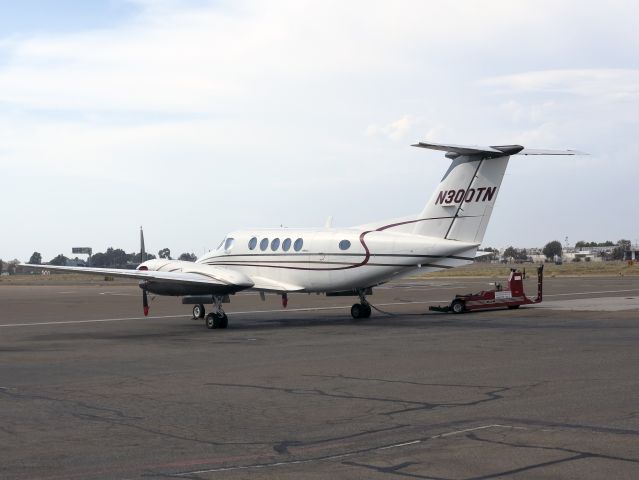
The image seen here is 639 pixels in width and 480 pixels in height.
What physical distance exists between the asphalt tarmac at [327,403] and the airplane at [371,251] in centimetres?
270

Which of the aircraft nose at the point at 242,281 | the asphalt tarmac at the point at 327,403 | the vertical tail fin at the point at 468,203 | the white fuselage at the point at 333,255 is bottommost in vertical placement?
the asphalt tarmac at the point at 327,403

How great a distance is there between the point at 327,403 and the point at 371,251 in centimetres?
1578

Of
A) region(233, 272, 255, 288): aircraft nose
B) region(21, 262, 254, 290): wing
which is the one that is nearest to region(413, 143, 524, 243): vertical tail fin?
region(233, 272, 255, 288): aircraft nose

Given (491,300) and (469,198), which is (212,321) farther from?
(491,300)

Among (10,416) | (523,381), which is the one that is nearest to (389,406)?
(523,381)

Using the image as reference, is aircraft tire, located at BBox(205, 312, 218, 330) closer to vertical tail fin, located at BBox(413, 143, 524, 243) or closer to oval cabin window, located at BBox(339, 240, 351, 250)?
oval cabin window, located at BBox(339, 240, 351, 250)

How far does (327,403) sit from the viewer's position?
12656 mm

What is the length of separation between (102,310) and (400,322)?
16672 mm

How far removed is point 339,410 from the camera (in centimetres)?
1204

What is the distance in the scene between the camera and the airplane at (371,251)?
27.7 metres

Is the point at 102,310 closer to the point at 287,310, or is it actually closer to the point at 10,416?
the point at 287,310

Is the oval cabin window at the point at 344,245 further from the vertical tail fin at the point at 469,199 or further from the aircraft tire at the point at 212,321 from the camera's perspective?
the aircraft tire at the point at 212,321

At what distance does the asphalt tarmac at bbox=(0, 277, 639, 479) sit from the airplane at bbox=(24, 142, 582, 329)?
2.70m

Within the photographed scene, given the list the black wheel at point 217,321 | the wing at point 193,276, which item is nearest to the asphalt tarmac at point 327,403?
the black wheel at point 217,321
